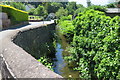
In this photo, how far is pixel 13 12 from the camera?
15.0 metres

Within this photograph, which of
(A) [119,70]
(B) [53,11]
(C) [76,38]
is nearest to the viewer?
(A) [119,70]

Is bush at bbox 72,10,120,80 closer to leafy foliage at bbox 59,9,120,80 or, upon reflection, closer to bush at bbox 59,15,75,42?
leafy foliage at bbox 59,9,120,80

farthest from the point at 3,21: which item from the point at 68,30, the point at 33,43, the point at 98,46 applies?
the point at 98,46

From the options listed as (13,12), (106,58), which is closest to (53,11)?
(13,12)

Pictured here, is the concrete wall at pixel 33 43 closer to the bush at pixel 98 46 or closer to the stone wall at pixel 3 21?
the bush at pixel 98 46

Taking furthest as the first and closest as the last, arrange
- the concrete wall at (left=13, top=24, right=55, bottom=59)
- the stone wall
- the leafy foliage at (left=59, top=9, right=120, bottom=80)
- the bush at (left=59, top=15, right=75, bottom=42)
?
the bush at (left=59, top=15, right=75, bottom=42) → the stone wall → the concrete wall at (left=13, top=24, right=55, bottom=59) → the leafy foliage at (left=59, top=9, right=120, bottom=80)

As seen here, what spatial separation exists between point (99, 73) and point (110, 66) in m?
0.89

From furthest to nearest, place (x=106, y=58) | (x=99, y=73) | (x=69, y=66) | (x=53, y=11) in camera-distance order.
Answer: (x=53, y=11), (x=69, y=66), (x=99, y=73), (x=106, y=58)

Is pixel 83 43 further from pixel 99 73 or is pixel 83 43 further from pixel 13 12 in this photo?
pixel 13 12

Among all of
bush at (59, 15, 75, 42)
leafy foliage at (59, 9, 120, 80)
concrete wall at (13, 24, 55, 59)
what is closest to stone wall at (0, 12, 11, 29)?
concrete wall at (13, 24, 55, 59)

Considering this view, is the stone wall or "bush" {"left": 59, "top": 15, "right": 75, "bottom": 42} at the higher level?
the stone wall

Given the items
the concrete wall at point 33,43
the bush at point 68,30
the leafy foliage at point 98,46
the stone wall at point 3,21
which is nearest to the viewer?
the leafy foliage at point 98,46

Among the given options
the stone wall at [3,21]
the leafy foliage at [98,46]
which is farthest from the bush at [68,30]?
the stone wall at [3,21]

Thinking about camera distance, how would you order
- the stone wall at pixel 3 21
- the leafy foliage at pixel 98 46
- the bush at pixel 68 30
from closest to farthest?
the leafy foliage at pixel 98 46 → the stone wall at pixel 3 21 → the bush at pixel 68 30
